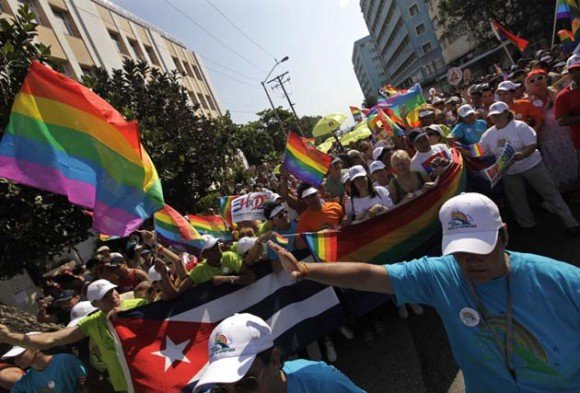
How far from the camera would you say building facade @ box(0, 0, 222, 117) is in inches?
772

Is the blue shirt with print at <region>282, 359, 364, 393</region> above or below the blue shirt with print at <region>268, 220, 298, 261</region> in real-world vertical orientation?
below

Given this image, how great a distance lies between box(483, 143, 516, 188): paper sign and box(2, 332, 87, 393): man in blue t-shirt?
4858 millimetres

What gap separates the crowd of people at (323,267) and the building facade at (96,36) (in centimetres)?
1130

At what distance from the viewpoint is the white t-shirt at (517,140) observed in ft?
16.9

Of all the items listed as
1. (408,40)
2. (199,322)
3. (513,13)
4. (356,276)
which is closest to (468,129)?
(199,322)

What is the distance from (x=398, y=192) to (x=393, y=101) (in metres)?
6.61

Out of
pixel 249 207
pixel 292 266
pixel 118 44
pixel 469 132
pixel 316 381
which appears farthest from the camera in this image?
pixel 118 44

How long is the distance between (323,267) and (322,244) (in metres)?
1.73

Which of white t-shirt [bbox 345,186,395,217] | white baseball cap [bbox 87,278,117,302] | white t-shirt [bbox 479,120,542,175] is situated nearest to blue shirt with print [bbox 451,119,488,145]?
white t-shirt [bbox 479,120,542,175]

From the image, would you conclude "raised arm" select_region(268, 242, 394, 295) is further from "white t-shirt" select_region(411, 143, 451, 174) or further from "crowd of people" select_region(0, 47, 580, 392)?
"white t-shirt" select_region(411, 143, 451, 174)

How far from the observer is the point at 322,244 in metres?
4.09

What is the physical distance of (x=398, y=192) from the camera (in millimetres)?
5055

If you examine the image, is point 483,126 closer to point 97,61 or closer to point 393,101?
point 393,101

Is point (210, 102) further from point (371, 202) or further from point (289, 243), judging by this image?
point (289, 243)
